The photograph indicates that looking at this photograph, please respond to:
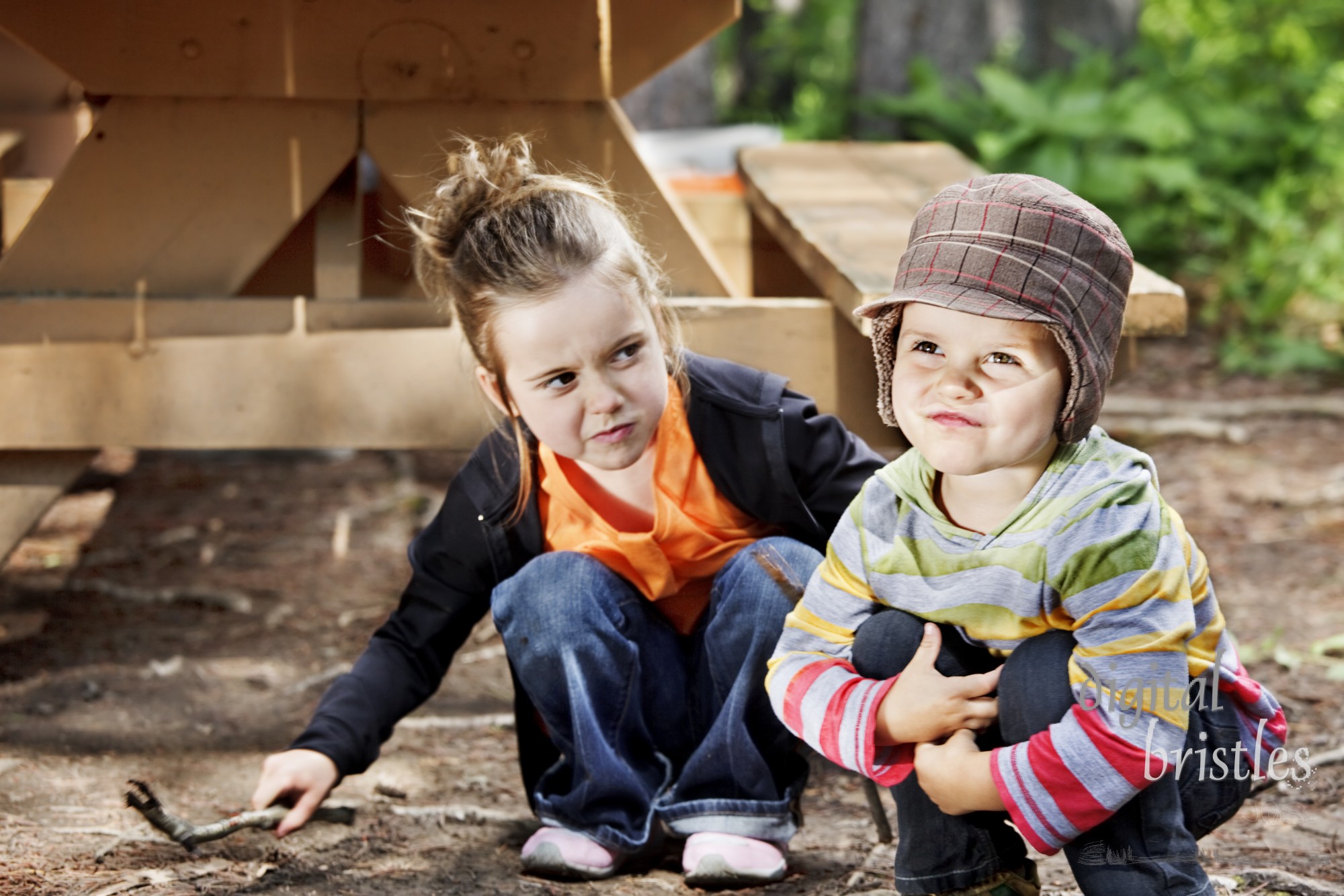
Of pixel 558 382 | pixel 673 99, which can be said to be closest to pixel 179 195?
pixel 558 382

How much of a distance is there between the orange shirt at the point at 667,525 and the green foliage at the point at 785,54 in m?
Answer: 9.26

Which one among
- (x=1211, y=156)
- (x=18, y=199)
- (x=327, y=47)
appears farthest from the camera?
(x=1211, y=156)

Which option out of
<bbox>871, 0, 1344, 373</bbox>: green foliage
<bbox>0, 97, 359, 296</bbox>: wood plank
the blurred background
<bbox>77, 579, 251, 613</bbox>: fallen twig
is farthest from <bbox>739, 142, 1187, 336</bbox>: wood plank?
<bbox>871, 0, 1344, 373</bbox>: green foliage

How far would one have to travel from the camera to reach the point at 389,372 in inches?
100

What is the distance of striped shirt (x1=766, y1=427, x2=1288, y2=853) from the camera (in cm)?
143

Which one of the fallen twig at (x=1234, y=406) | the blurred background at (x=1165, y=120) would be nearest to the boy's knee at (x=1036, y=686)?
the fallen twig at (x=1234, y=406)

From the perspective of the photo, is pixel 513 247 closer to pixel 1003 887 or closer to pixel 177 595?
pixel 1003 887

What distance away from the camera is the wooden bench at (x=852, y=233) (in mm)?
2195

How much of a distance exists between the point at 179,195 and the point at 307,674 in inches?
40.5

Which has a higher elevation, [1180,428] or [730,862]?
[730,862]

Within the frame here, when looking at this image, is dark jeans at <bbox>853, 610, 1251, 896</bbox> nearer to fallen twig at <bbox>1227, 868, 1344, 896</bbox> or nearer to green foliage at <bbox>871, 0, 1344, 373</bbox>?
fallen twig at <bbox>1227, 868, 1344, 896</bbox>

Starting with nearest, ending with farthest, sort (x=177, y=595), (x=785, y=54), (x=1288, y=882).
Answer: (x=1288, y=882) → (x=177, y=595) → (x=785, y=54)

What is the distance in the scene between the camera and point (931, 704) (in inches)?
61.9

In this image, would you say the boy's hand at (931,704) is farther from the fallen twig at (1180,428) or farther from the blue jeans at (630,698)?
the fallen twig at (1180,428)
